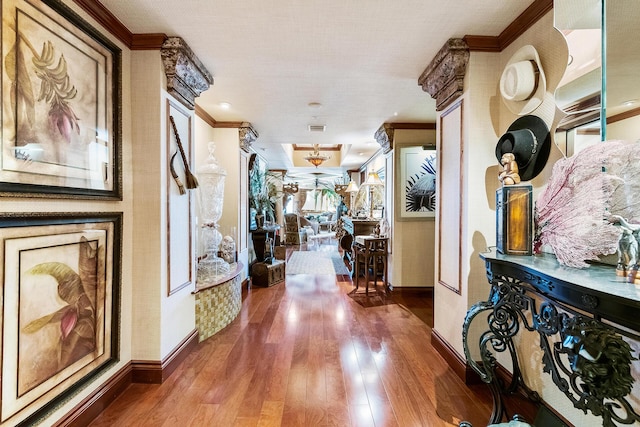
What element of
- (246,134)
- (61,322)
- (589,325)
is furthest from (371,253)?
(61,322)

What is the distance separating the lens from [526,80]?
1.80m

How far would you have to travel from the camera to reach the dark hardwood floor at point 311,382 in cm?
180

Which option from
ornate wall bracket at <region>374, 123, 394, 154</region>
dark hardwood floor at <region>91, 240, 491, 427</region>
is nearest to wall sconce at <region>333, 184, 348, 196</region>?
ornate wall bracket at <region>374, 123, 394, 154</region>

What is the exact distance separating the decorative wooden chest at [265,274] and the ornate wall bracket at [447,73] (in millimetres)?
3499

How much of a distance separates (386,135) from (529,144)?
A: 8.88 ft

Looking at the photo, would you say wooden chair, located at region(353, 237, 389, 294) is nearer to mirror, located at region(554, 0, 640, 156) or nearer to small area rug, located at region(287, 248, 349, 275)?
small area rug, located at region(287, 248, 349, 275)

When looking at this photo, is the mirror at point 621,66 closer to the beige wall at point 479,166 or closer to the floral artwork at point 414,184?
the beige wall at point 479,166

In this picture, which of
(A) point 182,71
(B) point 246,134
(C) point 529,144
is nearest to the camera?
(C) point 529,144

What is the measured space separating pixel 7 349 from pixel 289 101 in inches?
116

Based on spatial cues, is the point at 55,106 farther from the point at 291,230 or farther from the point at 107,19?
the point at 291,230

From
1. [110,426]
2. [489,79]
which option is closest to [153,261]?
[110,426]

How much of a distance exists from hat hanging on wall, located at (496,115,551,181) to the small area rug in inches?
171

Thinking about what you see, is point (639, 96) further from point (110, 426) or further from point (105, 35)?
point (110, 426)

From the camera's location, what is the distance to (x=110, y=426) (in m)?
1.72
